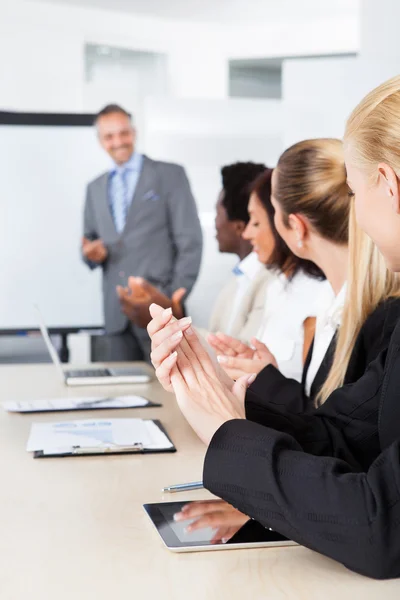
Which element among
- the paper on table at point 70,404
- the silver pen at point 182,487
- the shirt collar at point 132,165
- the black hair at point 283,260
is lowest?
the paper on table at point 70,404

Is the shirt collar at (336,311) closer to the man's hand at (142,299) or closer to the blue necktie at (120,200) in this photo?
the man's hand at (142,299)

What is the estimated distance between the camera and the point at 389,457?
993 millimetres

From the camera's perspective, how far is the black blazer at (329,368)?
1667mm

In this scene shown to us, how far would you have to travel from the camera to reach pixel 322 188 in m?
2.14

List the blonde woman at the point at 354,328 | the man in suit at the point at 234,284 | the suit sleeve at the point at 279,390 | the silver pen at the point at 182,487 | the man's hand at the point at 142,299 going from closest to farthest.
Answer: the silver pen at the point at 182,487 → the blonde woman at the point at 354,328 → the suit sleeve at the point at 279,390 → the man in suit at the point at 234,284 → the man's hand at the point at 142,299

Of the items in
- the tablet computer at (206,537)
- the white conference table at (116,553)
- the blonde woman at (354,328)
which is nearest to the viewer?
the white conference table at (116,553)

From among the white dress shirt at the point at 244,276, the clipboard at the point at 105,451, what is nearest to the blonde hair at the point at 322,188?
the clipboard at the point at 105,451

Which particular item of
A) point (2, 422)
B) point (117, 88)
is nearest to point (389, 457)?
point (2, 422)

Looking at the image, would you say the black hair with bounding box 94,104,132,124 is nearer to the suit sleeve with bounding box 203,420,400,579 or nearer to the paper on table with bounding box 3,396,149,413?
the paper on table with bounding box 3,396,149,413

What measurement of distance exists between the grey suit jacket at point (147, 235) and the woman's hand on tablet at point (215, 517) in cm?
390

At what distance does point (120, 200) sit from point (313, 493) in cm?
424

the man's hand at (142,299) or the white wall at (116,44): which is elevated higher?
the white wall at (116,44)

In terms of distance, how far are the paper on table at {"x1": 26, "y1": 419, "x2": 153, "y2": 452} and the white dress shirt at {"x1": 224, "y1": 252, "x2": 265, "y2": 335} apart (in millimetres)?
1626

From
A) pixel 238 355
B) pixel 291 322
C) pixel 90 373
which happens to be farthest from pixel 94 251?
pixel 238 355
